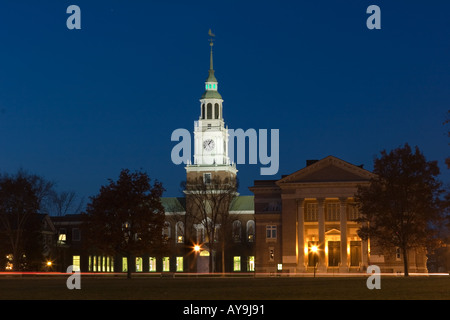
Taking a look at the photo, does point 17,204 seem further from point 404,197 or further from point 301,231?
point 404,197

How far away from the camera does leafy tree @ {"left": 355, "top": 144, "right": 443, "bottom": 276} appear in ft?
248

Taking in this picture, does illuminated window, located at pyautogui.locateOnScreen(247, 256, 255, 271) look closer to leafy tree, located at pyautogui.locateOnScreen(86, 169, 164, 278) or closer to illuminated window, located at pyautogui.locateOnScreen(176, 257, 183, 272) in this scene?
illuminated window, located at pyautogui.locateOnScreen(176, 257, 183, 272)

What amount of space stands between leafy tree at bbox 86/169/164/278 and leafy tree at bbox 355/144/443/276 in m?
19.8

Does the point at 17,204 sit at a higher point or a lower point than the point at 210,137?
lower

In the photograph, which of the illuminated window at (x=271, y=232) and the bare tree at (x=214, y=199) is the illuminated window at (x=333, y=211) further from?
the bare tree at (x=214, y=199)

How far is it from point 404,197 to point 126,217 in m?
25.5

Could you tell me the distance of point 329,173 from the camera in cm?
10169

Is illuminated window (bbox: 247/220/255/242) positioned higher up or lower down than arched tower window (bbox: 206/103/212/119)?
lower down

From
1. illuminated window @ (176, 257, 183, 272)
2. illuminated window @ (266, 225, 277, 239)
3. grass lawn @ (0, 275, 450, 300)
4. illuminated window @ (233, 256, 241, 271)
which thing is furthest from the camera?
illuminated window @ (176, 257, 183, 272)

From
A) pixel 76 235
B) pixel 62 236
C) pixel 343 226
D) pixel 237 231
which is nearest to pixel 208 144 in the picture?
pixel 237 231

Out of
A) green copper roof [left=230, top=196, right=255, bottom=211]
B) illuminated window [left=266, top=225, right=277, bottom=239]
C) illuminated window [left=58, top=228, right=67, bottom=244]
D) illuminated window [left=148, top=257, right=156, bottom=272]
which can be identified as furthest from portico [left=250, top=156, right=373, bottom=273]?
illuminated window [left=58, top=228, right=67, bottom=244]
